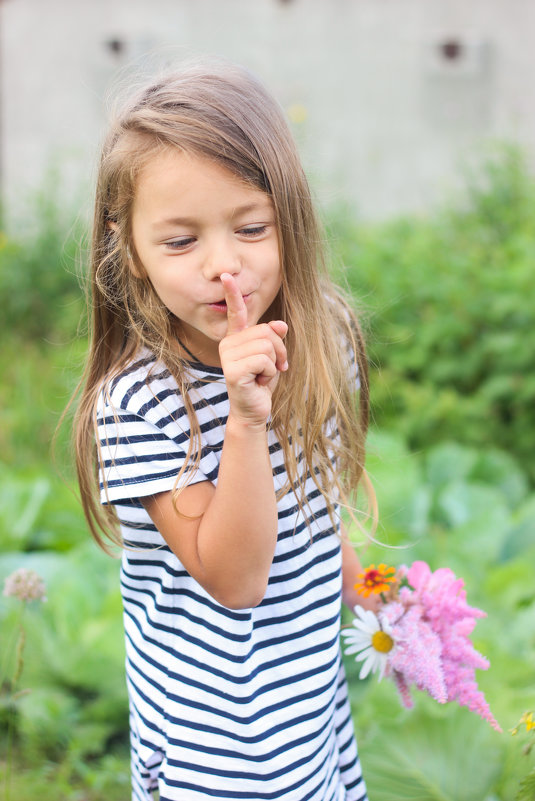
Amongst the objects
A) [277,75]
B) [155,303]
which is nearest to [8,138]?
[277,75]

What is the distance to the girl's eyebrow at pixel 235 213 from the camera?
3.27ft

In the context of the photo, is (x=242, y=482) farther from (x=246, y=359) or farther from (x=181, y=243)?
(x=181, y=243)

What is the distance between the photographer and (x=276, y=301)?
1.17 metres

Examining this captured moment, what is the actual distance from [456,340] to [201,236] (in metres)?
2.48

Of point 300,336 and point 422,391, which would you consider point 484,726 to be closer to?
point 300,336

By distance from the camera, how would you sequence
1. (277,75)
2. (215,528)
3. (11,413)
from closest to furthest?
1. (215,528)
2. (11,413)
3. (277,75)

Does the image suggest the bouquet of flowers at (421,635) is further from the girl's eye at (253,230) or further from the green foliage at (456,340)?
the green foliage at (456,340)

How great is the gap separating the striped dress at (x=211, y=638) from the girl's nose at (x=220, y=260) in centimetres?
18

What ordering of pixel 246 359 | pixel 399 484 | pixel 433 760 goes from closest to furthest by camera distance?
pixel 246 359 < pixel 433 760 < pixel 399 484

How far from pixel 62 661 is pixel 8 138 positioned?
5121 millimetres

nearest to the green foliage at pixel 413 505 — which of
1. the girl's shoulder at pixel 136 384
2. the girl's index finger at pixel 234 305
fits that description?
the girl's shoulder at pixel 136 384

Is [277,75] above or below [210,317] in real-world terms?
above

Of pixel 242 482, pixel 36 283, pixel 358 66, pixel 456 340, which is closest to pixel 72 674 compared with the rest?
pixel 242 482

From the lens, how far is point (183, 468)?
39.8 inches
